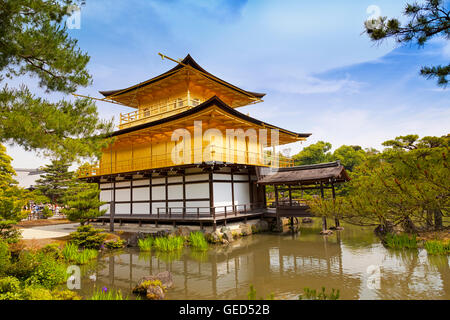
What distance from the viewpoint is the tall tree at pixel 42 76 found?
6.64 meters

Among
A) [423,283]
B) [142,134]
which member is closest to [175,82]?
[142,134]

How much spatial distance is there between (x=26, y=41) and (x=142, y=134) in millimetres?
11585

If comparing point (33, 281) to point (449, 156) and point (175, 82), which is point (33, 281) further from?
point (175, 82)

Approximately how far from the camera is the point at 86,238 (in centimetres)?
1236

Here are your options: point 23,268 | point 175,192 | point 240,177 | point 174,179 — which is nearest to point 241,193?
point 240,177

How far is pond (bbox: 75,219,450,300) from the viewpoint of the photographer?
272 inches

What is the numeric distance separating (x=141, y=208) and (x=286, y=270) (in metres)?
12.6

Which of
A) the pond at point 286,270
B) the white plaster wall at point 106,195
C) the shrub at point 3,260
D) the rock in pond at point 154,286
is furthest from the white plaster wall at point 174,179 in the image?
the shrub at point 3,260

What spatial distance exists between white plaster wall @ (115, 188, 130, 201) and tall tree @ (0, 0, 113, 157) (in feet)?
39.5

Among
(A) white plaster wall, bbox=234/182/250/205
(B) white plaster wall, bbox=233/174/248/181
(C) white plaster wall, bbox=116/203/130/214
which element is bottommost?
(C) white plaster wall, bbox=116/203/130/214

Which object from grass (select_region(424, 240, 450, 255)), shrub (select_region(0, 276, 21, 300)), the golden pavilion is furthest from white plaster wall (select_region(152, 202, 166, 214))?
grass (select_region(424, 240, 450, 255))

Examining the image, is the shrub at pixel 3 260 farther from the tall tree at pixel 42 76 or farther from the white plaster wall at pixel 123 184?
the white plaster wall at pixel 123 184

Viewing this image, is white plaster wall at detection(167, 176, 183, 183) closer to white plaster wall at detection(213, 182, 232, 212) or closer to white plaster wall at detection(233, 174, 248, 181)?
white plaster wall at detection(213, 182, 232, 212)

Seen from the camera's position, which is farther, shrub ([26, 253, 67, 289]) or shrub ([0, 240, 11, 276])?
shrub ([26, 253, 67, 289])
